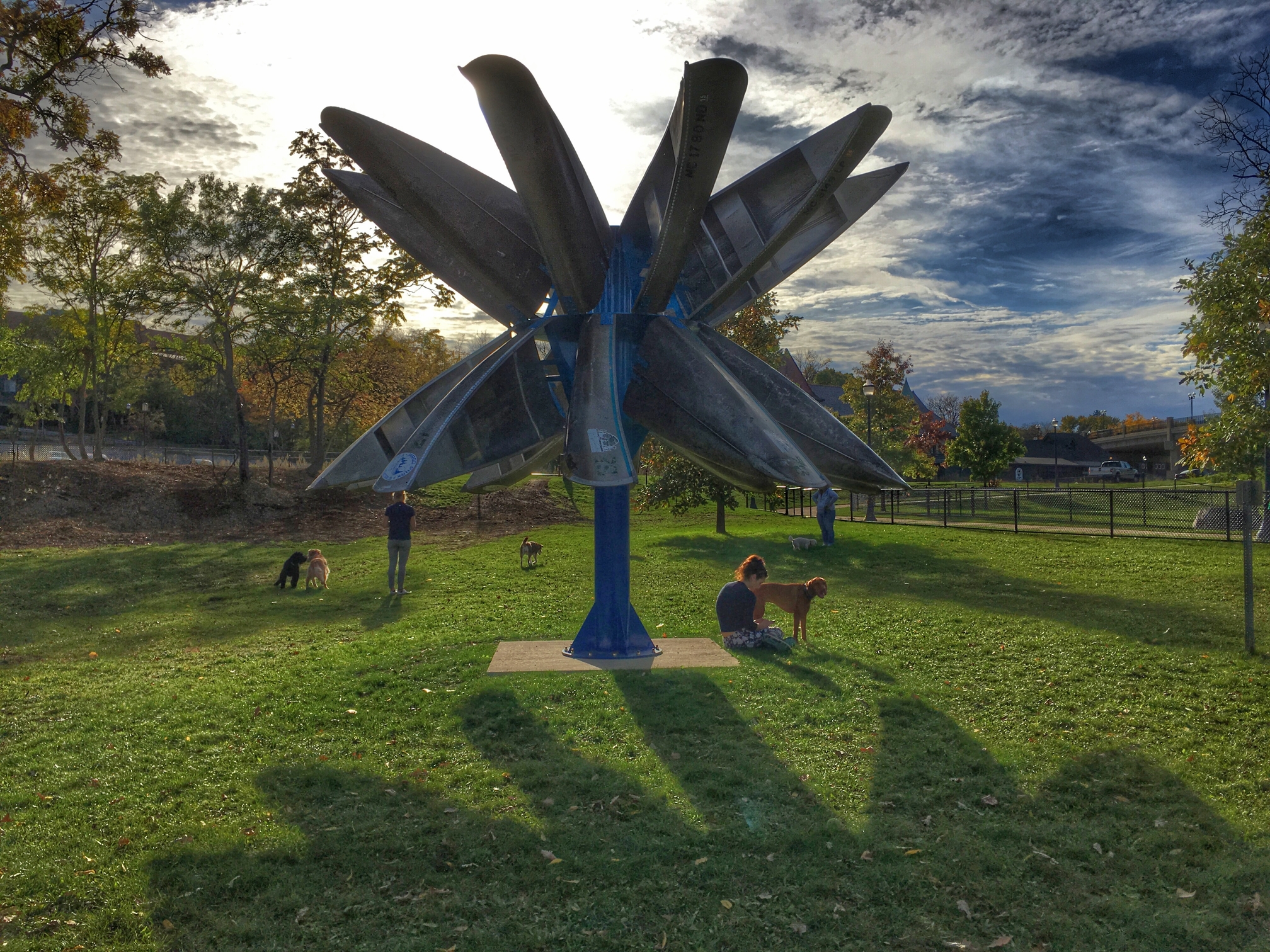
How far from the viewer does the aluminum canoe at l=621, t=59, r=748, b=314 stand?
686 centimetres

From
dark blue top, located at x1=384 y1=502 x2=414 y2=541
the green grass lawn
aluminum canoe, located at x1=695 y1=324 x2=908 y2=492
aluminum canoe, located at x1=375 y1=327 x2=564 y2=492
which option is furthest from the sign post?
dark blue top, located at x1=384 y1=502 x2=414 y2=541

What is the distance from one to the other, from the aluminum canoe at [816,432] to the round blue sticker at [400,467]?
12.5 feet

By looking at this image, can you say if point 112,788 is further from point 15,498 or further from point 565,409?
point 15,498

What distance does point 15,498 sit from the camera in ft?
86.6

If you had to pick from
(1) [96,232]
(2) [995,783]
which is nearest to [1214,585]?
(2) [995,783]

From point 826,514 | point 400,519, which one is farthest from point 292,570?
point 826,514

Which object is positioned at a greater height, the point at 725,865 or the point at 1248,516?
the point at 1248,516

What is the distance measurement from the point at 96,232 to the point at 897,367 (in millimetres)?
34752

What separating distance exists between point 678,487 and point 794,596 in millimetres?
14758

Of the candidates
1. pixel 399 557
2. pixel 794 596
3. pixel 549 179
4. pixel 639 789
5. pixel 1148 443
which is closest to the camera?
pixel 639 789

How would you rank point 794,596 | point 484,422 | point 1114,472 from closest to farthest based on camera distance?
point 484,422 → point 794,596 → point 1114,472

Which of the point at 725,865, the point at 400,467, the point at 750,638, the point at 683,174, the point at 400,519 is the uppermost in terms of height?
the point at 683,174

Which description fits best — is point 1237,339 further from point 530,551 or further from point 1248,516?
point 530,551

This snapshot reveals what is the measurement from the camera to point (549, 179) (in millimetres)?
7887
